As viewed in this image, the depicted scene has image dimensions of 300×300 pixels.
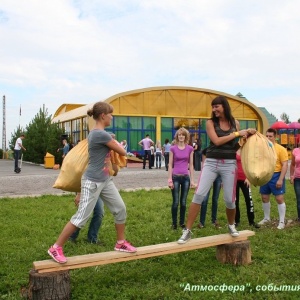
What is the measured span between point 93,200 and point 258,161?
2028 millimetres

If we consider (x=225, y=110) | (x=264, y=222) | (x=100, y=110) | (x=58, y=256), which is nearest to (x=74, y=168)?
(x=100, y=110)

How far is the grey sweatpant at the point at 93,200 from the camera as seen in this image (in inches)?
172

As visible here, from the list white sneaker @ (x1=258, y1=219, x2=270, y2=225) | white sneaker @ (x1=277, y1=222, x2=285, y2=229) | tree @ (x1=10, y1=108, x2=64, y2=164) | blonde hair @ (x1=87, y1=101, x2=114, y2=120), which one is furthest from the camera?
tree @ (x1=10, y1=108, x2=64, y2=164)

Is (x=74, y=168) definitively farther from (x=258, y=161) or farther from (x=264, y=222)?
(x=264, y=222)

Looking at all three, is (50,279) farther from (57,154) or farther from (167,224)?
(57,154)

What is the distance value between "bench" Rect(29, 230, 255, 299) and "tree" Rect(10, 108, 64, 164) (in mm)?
23673

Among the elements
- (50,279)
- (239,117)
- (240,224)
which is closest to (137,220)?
(240,224)

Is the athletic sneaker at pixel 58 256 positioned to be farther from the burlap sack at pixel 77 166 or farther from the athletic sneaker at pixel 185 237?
the athletic sneaker at pixel 185 237

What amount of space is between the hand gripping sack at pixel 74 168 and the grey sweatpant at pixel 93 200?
32 centimetres

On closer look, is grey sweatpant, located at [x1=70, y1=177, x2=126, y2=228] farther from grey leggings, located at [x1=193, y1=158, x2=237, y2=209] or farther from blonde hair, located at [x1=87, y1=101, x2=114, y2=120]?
grey leggings, located at [x1=193, y1=158, x2=237, y2=209]

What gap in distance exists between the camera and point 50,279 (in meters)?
4.00

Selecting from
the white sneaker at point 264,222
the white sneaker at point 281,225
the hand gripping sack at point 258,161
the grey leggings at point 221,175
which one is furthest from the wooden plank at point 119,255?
the white sneaker at point 264,222

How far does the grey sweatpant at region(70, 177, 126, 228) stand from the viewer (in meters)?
4.37

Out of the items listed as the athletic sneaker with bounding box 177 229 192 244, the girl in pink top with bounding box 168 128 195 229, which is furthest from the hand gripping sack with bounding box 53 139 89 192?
the girl in pink top with bounding box 168 128 195 229
